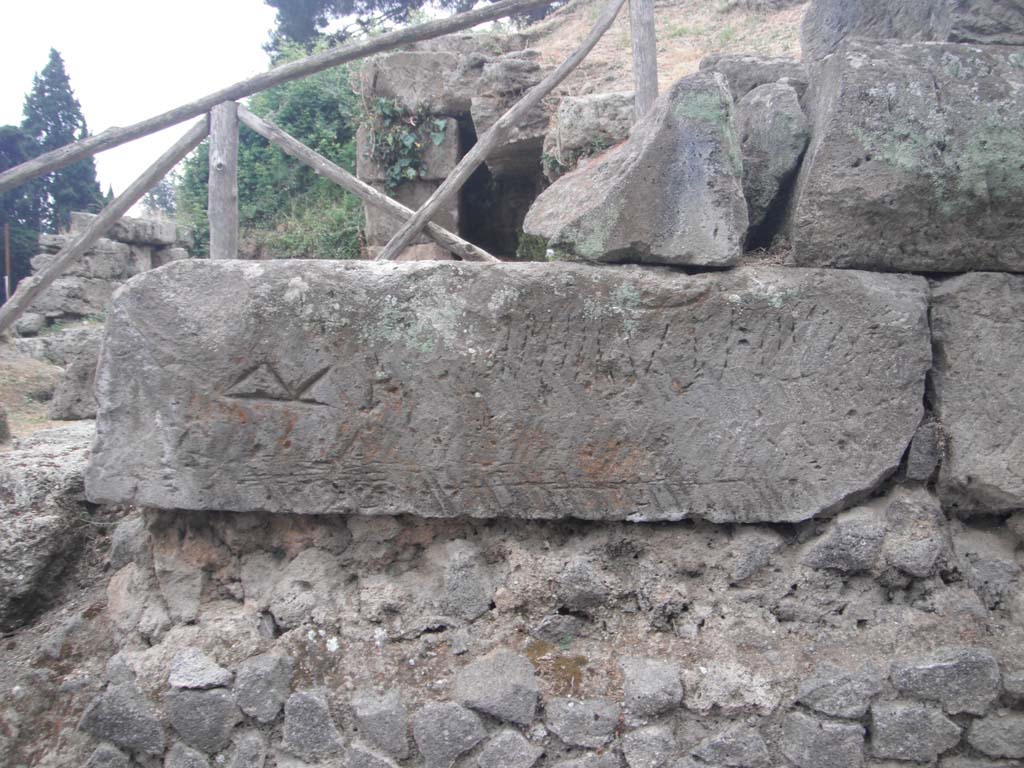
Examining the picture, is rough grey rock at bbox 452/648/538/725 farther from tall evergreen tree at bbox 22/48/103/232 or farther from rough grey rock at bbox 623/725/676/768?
tall evergreen tree at bbox 22/48/103/232

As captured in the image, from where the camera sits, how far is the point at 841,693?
7.29 feet

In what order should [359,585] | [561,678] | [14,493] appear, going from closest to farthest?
1. [561,678]
2. [359,585]
3. [14,493]

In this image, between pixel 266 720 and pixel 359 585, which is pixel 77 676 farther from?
pixel 359 585

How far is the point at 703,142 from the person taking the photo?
235 cm

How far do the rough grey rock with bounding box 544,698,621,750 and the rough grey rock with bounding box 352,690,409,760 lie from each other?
0.41 meters

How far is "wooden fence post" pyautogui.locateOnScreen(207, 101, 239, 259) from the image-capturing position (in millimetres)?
3057

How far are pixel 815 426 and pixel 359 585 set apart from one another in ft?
4.66

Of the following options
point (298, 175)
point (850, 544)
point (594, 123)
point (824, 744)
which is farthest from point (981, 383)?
point (298, 175)

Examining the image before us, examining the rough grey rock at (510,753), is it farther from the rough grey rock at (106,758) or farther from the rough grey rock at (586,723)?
the rough grey rock at (106,758)

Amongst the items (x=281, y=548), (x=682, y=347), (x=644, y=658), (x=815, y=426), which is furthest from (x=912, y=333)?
(x=281, y=548)

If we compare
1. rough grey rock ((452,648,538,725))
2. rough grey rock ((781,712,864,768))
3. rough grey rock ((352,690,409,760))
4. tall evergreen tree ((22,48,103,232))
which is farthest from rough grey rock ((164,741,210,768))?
tall evergreen tree ((22,48,103,232))

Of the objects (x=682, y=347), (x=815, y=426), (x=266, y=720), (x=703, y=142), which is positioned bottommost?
(x=266, y=720)

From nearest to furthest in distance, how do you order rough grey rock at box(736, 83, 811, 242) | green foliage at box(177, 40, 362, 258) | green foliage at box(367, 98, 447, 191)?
rough grey rock at box(736, 83, 811, 242)
green foliage at box(367, 98, 447, 191)
green foliage at box(177, 40, 362, 258)

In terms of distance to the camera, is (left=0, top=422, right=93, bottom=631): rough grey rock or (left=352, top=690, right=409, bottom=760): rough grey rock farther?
(left=0, top=422, right=93, bottom=631): rough grey rock
